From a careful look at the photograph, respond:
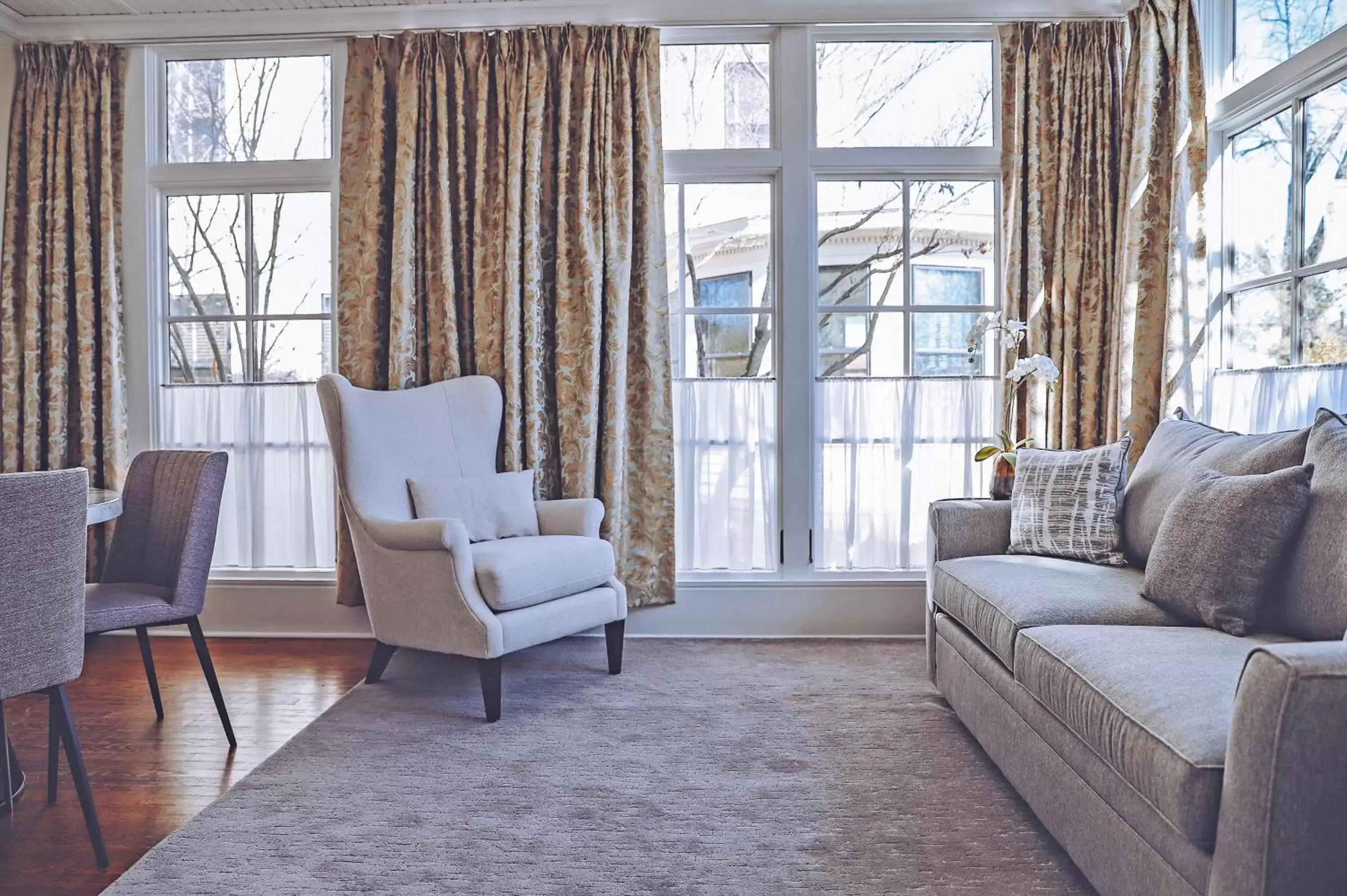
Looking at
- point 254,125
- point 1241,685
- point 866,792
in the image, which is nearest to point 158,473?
point 254,125

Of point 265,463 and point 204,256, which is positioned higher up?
point 204,256

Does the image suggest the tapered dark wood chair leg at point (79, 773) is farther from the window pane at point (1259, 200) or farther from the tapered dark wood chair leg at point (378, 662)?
the window pane at point (1259, 200)

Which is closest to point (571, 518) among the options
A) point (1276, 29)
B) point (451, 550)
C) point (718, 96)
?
point (451, 550)

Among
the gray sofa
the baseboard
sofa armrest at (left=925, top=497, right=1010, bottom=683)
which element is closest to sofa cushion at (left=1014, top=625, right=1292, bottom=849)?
the gray sofa

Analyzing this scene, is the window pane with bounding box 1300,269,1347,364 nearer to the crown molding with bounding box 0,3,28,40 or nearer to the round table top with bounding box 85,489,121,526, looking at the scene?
the round table top with bounding box 85,489,121,526

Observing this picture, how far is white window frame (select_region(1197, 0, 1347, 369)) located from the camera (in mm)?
2795

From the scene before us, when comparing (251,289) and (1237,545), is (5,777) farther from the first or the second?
(1237,545)

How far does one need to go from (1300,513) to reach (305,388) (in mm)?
3680

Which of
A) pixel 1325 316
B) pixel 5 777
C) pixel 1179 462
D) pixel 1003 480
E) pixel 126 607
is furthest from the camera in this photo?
pixel 1003 480

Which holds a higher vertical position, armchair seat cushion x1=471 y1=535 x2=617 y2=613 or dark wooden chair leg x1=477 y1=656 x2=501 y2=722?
armchair seat cushion x1=471 y1=535 x2=617 y2=613

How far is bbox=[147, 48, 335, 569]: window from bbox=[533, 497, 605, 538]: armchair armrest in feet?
3.70

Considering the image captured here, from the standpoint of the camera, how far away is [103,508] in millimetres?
2273

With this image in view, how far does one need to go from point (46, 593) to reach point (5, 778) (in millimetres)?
682

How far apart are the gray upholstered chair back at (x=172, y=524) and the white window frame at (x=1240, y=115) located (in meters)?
3.48
